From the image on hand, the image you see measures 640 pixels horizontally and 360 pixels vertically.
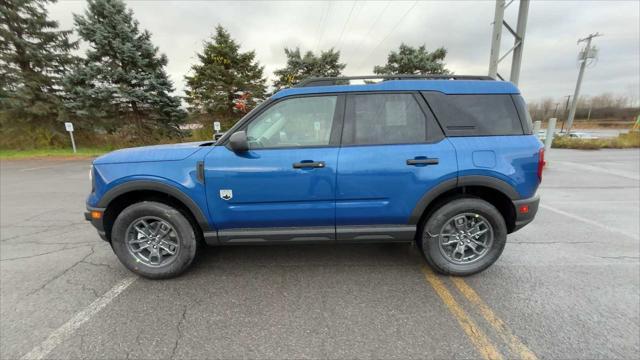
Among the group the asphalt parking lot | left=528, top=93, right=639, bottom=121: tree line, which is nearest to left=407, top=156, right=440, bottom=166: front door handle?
the asphalt parking lot

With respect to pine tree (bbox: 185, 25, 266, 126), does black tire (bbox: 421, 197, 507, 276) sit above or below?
below

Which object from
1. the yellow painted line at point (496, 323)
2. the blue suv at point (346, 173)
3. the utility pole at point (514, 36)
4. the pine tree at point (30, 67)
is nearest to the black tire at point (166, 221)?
the blue suv at point (346, 173)

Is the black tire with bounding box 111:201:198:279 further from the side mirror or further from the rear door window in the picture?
the rear door window

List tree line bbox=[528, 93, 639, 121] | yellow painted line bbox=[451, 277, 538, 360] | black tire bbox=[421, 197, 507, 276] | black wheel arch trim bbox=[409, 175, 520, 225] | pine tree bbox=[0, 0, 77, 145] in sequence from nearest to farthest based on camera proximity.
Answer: yellow painted line bbox=[451, 277, 538, 360]
black wheel arch trim bbox=[409, 175, 520, 225]
black tire bbox=[421, 197, 507, 276]
pine tree bbox=[0, 0, 77, 145]
tree line bbox=[528, 93, 639, 121]

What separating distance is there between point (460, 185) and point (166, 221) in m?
2.92

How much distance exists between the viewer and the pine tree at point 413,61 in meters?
19.3

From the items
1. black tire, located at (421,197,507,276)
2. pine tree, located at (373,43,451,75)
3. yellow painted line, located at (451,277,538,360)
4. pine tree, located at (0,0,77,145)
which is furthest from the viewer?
pine tree, located at (373,43,451,75)

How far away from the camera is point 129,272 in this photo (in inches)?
116

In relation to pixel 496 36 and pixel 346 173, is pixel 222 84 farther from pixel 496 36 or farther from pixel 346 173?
pixel 346 173

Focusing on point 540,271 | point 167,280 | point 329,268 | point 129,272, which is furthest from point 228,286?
point 540,271

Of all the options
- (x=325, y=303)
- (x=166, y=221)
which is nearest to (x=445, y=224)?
(x=325, y=303)

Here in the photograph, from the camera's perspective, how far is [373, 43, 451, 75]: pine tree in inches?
758

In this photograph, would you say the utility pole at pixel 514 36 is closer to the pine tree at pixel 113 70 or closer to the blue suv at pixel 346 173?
the blue suv at pixel 346 173

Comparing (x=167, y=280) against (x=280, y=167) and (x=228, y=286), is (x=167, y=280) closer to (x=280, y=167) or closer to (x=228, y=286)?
(x=228, y=286)
